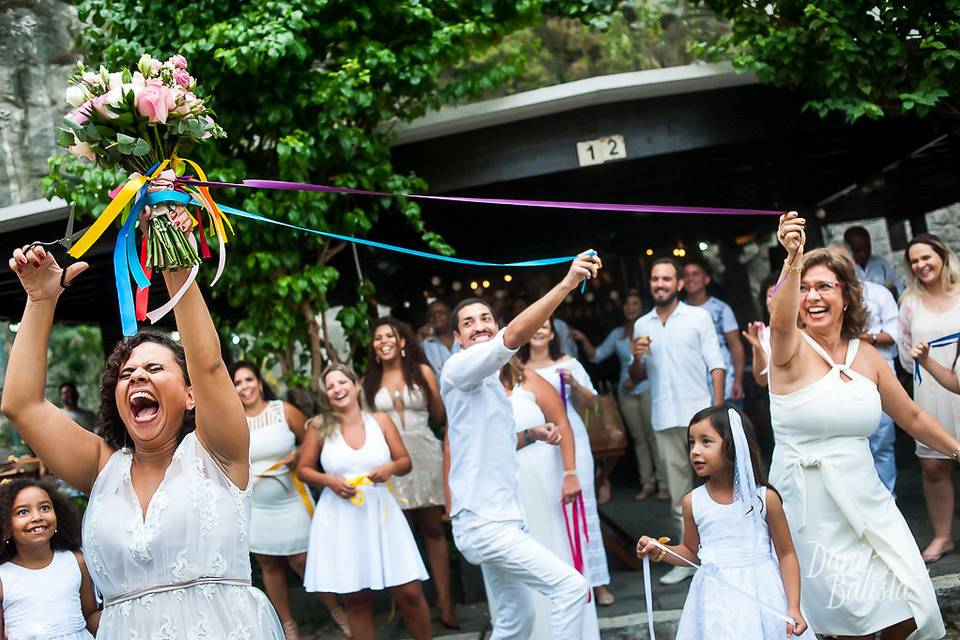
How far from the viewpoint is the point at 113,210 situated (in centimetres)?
287

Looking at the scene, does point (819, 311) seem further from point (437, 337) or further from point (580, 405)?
point (437, 337)

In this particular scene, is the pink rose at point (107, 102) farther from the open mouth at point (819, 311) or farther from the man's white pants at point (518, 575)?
the open mouth at point (819, 311)

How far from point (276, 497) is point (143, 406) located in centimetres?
369

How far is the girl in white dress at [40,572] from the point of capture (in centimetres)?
452

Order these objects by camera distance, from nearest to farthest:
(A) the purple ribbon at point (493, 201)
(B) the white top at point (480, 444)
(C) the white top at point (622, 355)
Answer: (A) the purple ribbon at point (493, 201), (B) the white top at point (480, 444), (C) the white top at point (622, 355)

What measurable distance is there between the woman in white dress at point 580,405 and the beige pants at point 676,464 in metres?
0.58

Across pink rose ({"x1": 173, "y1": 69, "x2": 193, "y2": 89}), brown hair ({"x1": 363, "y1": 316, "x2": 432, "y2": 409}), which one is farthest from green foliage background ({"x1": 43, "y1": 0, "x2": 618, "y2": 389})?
pink rose ({"x1": 173, "y1": 69, "x2": 193, "y2": 89})

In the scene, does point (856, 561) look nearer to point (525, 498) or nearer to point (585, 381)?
point (525, 498)

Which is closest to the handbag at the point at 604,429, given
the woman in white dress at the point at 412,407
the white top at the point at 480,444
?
the woman in white dress at the point at 412,407

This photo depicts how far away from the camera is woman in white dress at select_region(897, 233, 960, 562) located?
6051 mm

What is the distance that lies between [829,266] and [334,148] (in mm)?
3910

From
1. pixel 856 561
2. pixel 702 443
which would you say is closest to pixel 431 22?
pixel 702 443

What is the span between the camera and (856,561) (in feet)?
14.0

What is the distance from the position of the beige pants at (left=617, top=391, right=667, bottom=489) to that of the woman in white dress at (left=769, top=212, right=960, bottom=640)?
4898 mm
